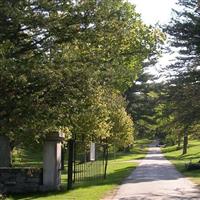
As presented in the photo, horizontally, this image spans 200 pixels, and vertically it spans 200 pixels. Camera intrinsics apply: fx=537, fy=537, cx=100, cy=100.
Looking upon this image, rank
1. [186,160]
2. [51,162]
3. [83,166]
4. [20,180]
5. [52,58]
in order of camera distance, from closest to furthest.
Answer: [52,58], [20,180], [51,162], [83,166], [186,160]

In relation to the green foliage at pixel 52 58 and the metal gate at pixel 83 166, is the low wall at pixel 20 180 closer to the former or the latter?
the metal gate at pixel 83 166

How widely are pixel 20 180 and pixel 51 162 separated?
128 cm

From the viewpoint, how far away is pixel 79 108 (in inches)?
493

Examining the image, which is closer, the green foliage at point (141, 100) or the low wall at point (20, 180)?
the low wall at point (20, 180)

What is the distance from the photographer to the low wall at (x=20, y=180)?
19.1 m

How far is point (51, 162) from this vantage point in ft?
63.9

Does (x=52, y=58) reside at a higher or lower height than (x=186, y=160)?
higher

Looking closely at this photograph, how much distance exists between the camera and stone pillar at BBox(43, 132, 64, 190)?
1933cm

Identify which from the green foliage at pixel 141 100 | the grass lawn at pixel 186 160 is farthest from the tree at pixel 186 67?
the green foliage at pixel 141 100

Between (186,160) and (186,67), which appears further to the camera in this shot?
(186,160)

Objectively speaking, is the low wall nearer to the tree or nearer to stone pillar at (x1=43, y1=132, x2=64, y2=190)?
stone pillar at (x1=43, y1=132, x2=64, y2=190)

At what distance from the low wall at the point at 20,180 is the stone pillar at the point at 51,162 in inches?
11.6

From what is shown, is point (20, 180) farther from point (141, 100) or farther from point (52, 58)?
point (141, 100)

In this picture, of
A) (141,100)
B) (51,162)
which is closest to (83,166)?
(51,162)
